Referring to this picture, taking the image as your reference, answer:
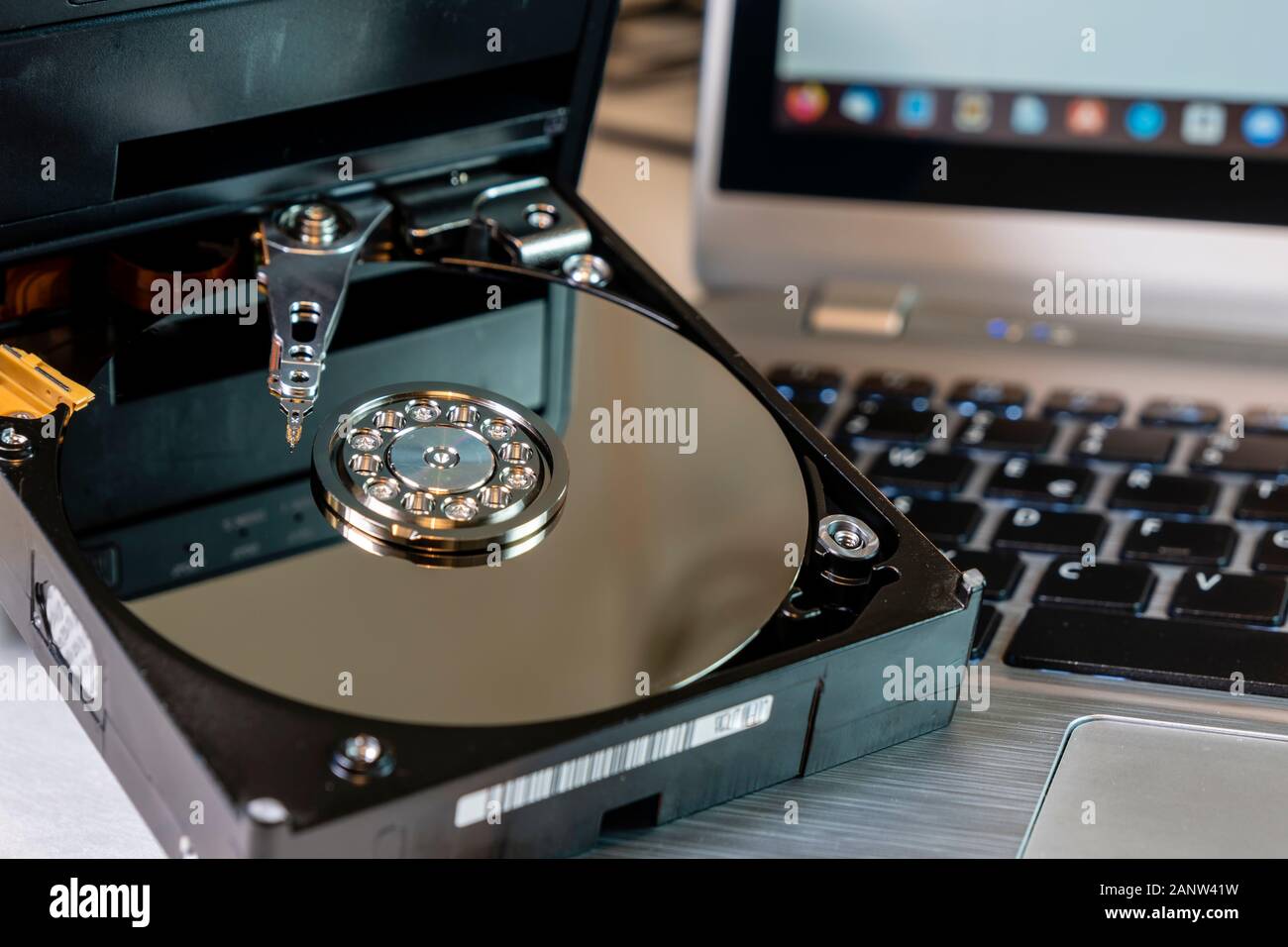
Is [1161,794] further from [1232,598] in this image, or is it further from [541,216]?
[541,216]

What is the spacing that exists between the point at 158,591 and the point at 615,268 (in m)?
0.27

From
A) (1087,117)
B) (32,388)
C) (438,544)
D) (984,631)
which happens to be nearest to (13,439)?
(32,388)

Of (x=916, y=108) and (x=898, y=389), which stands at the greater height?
(x=916, y=108)

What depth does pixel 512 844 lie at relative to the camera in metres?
0.50

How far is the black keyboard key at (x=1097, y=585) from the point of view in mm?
698

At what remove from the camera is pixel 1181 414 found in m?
0.85

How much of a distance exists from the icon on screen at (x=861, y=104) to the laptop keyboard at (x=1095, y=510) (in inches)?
5.9

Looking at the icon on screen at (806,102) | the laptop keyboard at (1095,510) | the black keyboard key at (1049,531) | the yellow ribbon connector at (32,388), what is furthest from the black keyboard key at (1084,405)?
the yellow ribbon connector at (32,388)

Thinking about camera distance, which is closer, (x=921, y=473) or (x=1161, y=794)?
(x=1161, y=794)

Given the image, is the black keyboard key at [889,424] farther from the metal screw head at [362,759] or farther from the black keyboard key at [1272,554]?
the metal screw head at [362,759]

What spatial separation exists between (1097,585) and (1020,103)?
12.9 inches

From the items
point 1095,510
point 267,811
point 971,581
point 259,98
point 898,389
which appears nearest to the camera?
point 267,811
